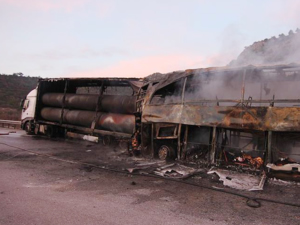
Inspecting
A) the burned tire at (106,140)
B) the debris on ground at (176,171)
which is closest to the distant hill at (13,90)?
the burned tire at (106,140)

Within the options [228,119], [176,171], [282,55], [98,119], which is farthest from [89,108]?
[282,55]

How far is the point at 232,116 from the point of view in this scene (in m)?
7.02

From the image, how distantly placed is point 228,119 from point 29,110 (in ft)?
45.6

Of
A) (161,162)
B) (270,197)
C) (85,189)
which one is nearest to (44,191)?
(85,189)

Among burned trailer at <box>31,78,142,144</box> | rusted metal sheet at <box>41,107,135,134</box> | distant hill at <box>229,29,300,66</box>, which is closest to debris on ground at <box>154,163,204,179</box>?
burned trailer at <box>31,78,142,144</box>

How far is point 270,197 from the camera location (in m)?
5.14

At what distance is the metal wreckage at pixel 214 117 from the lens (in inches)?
259

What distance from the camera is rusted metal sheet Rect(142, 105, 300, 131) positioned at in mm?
6191

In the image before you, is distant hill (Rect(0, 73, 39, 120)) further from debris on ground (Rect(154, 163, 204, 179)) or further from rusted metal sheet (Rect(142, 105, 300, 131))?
debris on ground (Rect(154, 163, 204, 179))

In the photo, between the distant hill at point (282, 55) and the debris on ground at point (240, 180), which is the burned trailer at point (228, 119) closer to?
the debris on ground at point (240, 180)

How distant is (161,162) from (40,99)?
36.4ft

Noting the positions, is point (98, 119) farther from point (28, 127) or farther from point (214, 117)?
point (28, 127)

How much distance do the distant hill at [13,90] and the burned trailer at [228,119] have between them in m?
37.4

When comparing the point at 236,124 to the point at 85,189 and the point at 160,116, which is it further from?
the point at 85,189
